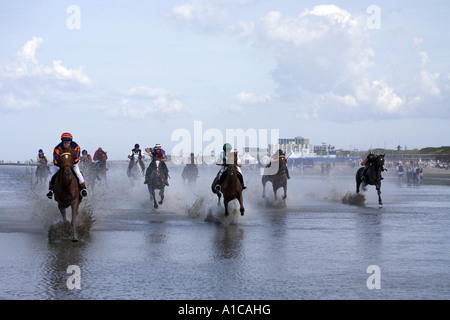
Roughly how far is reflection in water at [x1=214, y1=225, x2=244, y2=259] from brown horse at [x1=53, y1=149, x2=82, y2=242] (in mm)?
3038

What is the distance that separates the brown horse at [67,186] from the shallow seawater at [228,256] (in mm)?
690

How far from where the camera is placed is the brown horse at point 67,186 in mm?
14492

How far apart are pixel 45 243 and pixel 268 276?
575cm

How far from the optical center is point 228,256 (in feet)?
41.5

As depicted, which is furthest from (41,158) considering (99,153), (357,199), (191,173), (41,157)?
(357,199)

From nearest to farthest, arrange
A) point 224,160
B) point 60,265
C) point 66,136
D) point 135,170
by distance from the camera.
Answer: point 60,265, point 66,136, point 224,160, point 135,170

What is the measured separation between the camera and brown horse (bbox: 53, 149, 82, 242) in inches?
571

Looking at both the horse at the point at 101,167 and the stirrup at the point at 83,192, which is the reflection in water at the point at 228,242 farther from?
the horse at the point at 101,167

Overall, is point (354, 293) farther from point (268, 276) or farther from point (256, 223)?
point (256, 223)

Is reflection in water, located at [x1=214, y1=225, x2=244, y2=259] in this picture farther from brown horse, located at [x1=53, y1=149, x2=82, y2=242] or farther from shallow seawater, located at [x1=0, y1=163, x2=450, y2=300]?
brown horse, located at [x1=53, y1=149, x2=82, y2=242]

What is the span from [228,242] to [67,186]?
357 cm

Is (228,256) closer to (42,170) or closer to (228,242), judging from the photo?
(228,242)

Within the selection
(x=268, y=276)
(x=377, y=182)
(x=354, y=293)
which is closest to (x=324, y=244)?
(x=268, y=276)
